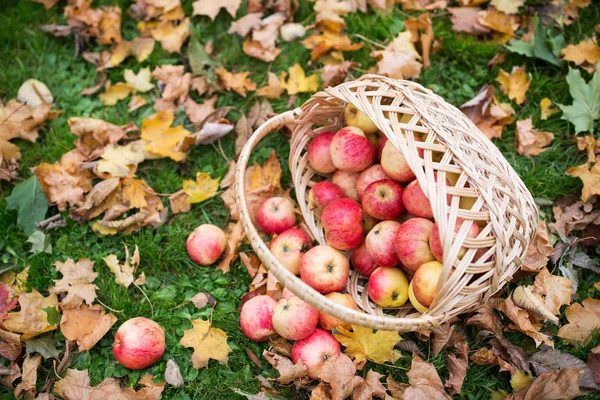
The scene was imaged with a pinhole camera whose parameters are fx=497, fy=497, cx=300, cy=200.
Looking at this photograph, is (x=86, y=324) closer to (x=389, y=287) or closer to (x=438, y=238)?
(x=389, y=287)

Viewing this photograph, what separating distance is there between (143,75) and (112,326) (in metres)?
1.71

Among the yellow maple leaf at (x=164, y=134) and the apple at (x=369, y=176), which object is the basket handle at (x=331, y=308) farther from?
the yellow maple leaf at (x=164, y=134)

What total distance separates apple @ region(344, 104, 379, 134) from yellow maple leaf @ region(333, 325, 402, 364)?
981mm

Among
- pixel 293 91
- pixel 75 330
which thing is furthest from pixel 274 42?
pixel 75 330

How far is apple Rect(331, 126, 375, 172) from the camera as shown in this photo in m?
2.41

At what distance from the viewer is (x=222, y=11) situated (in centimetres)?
355

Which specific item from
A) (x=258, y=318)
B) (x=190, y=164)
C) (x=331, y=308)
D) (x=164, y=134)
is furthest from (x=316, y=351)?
(x=164, y=134)

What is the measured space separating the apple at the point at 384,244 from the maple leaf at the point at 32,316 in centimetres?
159

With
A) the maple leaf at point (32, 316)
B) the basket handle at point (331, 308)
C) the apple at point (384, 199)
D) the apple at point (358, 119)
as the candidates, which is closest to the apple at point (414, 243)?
the apple at point (384, 199)

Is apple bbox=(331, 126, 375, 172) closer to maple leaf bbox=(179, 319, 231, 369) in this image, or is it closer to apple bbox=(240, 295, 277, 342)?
apple bbox=(240, 295, 277, 342)

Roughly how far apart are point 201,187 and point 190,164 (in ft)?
0.76

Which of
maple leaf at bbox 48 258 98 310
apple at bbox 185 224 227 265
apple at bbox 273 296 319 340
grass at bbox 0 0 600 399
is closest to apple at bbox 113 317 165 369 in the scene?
grass at bbox 0 0 600 399

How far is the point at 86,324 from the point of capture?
2.47m

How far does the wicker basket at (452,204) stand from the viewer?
72.5 inches
